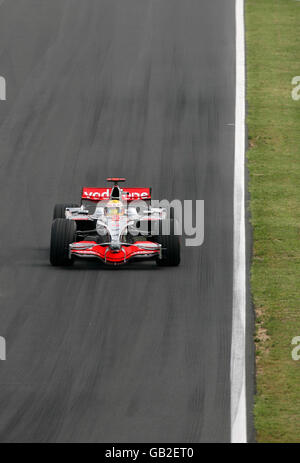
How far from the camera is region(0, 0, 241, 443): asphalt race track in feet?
50.0

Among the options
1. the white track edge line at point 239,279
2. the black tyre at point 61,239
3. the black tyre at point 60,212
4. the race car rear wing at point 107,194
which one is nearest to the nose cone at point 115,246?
the black tyre at point 61,239

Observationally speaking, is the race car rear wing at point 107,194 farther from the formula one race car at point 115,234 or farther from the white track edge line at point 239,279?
the white track edge line at point 239,279

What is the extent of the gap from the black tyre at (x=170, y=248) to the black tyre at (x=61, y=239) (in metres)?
1.75

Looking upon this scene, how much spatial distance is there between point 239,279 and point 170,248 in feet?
4.96

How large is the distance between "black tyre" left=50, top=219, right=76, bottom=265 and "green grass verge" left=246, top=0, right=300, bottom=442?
12.3 ft

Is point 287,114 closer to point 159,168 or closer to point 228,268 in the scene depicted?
point 159,168

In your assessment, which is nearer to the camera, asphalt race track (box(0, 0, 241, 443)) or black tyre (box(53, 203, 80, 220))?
asphalt race track (box(0, 0, 241, 443))

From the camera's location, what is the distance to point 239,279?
20578mm

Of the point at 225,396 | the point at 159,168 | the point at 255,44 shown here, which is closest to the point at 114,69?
the point at 255,44

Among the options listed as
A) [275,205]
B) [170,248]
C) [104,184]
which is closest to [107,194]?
[170,248]

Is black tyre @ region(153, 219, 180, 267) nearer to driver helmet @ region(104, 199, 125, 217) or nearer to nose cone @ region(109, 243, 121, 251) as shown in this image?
nose cone @ region(109, 243, 121, 251)

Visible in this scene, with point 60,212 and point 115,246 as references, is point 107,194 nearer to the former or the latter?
point 60,212

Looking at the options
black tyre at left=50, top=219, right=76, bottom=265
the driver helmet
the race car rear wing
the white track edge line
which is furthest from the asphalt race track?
the race car rear wing

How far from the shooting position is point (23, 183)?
26.8m
